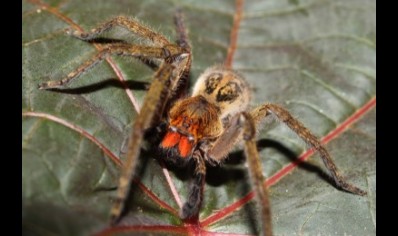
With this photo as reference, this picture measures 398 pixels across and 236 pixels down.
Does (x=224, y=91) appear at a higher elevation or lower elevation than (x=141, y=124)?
lower

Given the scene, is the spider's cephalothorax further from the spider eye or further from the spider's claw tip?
the spider's claw tip

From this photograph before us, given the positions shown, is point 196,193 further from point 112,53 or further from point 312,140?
point 112,53

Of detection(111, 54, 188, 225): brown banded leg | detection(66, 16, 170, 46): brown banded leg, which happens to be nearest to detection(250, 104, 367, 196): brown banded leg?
detection(111, 54, 188, 225): brown banded leg

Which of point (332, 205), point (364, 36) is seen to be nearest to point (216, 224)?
point (332, 205)

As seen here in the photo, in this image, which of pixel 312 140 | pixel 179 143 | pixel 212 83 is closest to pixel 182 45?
pixel 212 83

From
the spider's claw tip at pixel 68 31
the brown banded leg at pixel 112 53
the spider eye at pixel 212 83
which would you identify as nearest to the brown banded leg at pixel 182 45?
the spider eye at pixel 212 83
